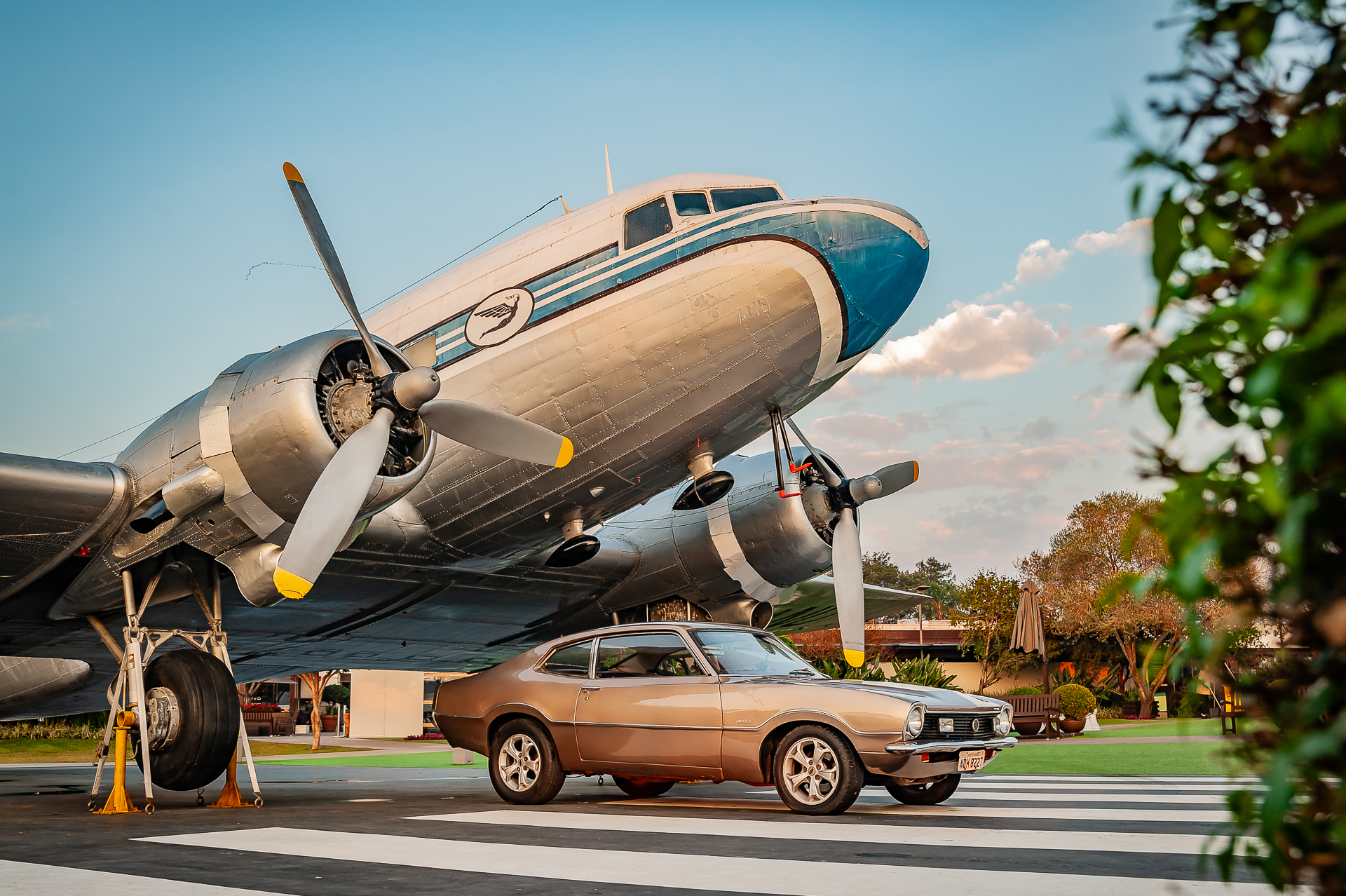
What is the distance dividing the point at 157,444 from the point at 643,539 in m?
6.33

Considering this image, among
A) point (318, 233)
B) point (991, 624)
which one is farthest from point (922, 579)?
point (318, 233)

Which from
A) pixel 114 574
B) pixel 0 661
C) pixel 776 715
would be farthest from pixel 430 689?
pixel 776 715

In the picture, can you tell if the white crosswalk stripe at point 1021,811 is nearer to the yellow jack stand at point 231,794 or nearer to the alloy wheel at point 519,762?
the alloy wheel at point 519,762

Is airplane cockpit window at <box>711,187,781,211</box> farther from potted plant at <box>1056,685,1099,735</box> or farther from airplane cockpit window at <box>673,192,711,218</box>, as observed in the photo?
potted plant at <box>1056,685,1099,735</box>

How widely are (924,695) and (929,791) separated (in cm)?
93

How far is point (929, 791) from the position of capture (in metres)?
7.42

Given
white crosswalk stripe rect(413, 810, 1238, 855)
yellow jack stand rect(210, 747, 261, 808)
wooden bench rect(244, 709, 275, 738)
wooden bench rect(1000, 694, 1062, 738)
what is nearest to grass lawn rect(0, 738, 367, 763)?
wooden bench rect(244, 709, 275, 738)

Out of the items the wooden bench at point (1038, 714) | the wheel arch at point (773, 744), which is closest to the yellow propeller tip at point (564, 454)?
the wheel arch at point (773, 744)

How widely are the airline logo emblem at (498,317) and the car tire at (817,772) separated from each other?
5.03 metres

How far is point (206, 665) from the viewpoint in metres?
8.70

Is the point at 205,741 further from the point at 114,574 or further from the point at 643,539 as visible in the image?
the point at 643,539

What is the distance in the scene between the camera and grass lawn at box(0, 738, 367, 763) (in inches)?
942

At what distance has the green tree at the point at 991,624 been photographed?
41625 millimetres

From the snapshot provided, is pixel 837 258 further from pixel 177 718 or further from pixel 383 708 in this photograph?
pixel 383 708
